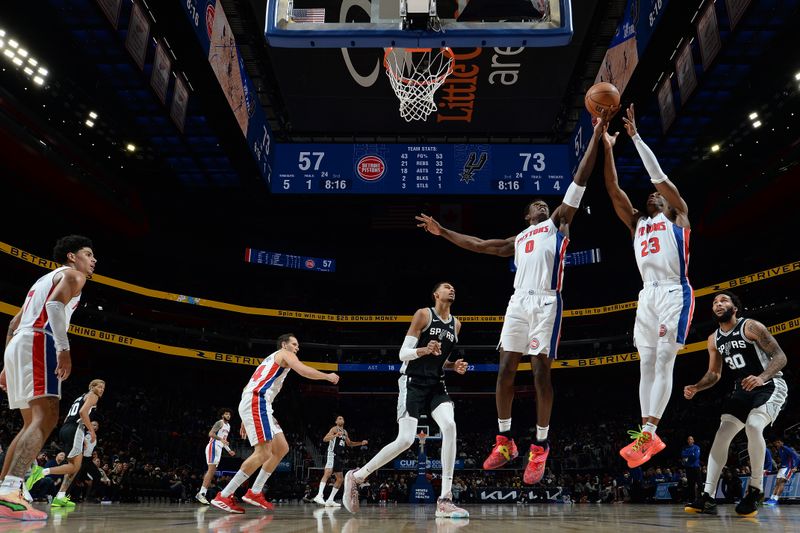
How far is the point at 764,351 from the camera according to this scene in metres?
6.40

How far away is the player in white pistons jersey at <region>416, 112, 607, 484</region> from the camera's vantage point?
5695 mm

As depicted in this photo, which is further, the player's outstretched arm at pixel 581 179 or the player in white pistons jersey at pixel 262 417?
the player in white pistons jersey at pixel 262 417

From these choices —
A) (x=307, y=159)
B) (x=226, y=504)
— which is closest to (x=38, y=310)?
(x=226, y=504)

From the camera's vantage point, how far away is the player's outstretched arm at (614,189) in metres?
5.70

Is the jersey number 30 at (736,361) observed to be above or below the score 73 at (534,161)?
below

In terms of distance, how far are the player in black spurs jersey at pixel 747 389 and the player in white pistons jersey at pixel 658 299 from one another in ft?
4.02

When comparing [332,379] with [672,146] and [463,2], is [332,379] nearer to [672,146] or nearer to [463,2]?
[463,2]

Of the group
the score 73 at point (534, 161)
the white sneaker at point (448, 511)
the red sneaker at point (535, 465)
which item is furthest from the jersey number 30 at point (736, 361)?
the score 73 at point (534, 161)

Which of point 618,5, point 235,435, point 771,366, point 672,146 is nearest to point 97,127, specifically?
point 235,435

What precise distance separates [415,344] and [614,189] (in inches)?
92.3

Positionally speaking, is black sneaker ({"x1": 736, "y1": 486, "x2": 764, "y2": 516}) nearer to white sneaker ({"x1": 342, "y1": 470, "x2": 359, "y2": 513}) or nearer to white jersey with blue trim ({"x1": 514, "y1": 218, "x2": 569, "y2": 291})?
white jersey with blue trim ({"x1": 514, "y1": 218, "x2": 569, "y2": 291})

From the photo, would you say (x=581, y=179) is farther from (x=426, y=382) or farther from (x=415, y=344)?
(x=426, y=382)

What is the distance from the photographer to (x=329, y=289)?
33.0m

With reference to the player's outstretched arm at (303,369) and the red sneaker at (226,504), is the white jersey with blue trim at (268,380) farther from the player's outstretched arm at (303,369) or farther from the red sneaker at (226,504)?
the red sneaker at (226,504)
